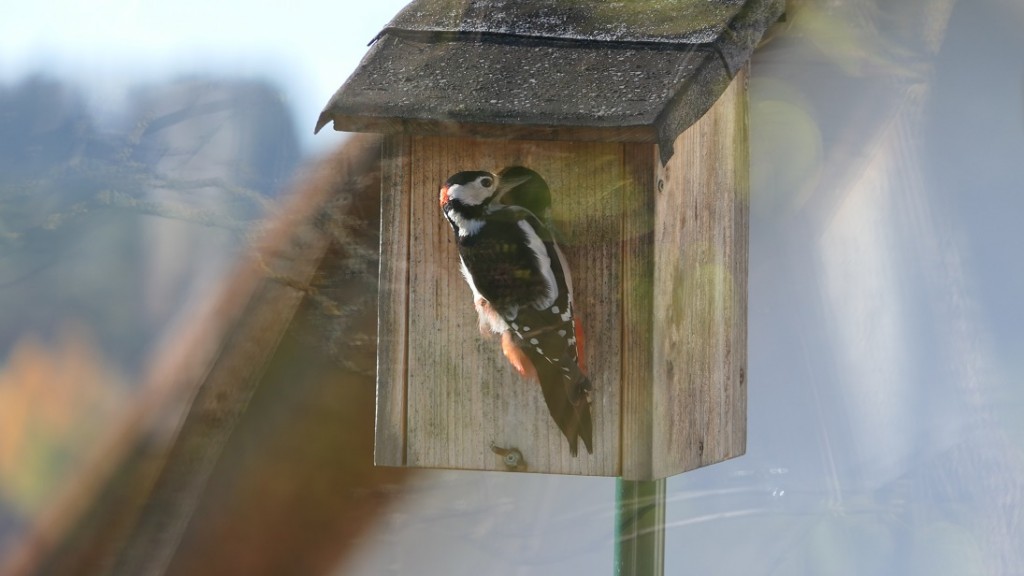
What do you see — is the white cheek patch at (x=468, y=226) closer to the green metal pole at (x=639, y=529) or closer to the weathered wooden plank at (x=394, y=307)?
the weathered wooden plank at (x=394, y=307)

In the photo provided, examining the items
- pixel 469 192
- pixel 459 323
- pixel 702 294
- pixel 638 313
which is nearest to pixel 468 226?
pixel 469 192

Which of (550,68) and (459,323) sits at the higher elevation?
(550,68)

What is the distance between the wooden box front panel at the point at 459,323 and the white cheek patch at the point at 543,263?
0.20 feet

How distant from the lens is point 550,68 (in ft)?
4.74

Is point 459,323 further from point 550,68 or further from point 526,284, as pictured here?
point 550,68

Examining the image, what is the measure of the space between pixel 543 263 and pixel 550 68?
10.9 inches

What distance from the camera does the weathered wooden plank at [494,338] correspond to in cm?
150

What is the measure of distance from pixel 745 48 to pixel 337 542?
154 centimetres

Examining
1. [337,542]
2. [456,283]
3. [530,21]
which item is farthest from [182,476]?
[530,21]

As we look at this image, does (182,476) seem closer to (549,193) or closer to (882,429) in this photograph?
(549,193)

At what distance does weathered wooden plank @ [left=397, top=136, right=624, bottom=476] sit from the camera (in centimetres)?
150

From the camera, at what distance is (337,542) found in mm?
2424

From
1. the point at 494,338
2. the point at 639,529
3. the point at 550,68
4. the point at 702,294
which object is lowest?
the point at 639,529

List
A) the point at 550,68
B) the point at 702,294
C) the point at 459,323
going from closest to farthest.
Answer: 1. the point at 550,68
2. the point at 459,323
3. the point at 702,294
